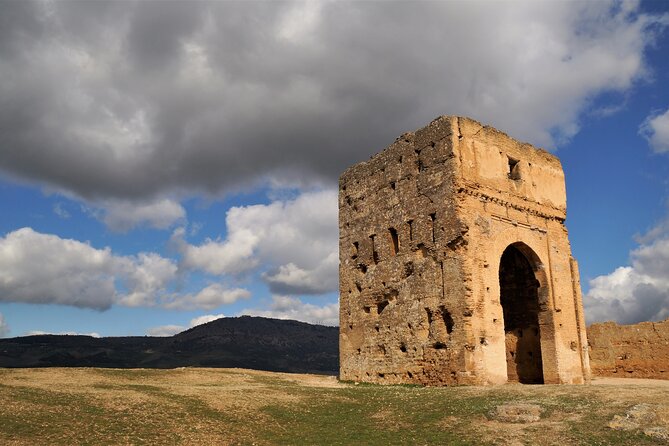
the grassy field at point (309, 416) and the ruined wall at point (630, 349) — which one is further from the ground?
the ruined wall at point (630, 349)

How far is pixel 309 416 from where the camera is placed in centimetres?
1197

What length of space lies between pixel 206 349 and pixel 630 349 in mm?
47169

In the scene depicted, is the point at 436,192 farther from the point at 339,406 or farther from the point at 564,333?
the point at 339,406

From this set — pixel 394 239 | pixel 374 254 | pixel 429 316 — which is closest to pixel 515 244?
pixel 394 239

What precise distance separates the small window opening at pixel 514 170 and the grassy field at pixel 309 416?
8.67m

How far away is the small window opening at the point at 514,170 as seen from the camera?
20516 millimetres

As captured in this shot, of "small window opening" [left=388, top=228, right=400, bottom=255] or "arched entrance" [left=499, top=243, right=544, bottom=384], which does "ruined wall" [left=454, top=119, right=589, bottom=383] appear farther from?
"small window opening" [left=388, top=228, right=400, bottom=255]

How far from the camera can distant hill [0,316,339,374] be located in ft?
174

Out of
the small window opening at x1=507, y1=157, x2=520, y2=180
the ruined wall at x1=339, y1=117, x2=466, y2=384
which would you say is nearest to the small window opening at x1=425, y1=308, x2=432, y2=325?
the ruined wall at x1=339, y1=117, x2=466, y2=384

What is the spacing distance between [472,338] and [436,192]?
4.82 metres

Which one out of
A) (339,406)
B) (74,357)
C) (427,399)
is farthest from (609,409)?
(74,357)

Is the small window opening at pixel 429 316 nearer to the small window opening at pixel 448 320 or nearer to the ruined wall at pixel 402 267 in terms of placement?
the ruined wall at pixel 402 267

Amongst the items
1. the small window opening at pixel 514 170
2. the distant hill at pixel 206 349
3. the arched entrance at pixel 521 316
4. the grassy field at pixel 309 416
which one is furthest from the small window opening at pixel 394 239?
the distant hill at pixel 206 349

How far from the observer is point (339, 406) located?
43.2 feet
